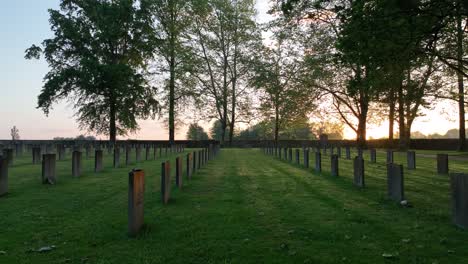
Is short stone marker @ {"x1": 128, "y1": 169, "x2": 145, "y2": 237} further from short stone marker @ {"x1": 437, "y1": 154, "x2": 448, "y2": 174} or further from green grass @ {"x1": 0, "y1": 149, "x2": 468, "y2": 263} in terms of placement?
short stone marker @ {"x1": 437, "y1": 154, "x2": 448, "y2": 174}

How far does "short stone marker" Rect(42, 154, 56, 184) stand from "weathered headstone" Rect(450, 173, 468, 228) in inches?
398

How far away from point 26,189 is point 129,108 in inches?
1202

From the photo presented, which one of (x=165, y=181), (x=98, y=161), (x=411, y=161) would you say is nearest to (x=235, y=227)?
(x=165, y=181)

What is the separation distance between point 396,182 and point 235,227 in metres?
4.31

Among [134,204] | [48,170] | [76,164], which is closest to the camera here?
[134,204]

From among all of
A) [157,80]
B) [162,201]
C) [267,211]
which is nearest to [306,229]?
[267,211]

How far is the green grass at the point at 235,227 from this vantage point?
4.62 meters

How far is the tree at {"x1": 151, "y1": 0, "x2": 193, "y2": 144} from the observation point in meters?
47.7

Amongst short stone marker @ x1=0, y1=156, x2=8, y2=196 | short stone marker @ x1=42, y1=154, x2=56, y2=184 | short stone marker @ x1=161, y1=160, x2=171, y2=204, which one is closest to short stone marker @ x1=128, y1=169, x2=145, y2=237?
short stone marker @ x1=161, y1=160, x2=171, y2=204

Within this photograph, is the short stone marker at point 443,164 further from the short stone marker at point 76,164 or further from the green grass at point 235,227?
the short stone marker at point 76,164

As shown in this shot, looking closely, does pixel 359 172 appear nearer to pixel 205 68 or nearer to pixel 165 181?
pixel 165 181

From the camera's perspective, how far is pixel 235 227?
5895 millimetres

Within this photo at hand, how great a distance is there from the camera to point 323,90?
38500 mm

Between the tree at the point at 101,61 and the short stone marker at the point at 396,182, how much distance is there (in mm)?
33096
